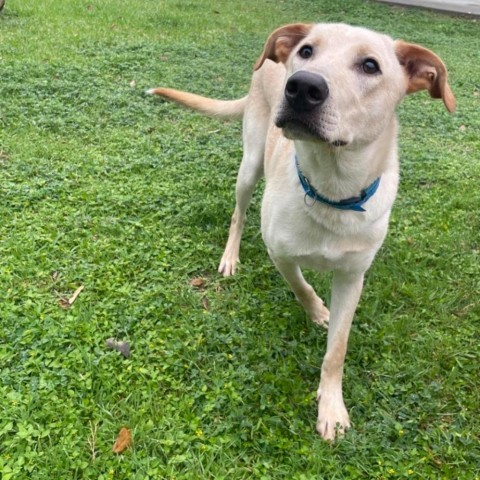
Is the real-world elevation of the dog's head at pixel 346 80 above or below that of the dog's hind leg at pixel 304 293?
above

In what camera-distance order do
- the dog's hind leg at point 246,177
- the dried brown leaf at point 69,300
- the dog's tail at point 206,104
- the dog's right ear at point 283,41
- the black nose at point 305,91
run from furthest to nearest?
1. the dog's tail at point 206,104
2. the dog's hind leg at point 246,177
3. the dried brown leaf at point 69,300
4. the dog's right ear at point 283,41
5. the black nose at point 305,91

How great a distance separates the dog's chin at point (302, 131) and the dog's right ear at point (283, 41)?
818 millimetres

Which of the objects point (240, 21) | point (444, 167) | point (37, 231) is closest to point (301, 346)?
point (37, 231)

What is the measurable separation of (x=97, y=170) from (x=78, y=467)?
111 inches

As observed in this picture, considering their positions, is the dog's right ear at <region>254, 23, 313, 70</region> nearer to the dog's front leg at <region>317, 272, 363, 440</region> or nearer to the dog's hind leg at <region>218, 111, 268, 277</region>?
the dog's hind leg at <region>218, 111, 268, 277</region>

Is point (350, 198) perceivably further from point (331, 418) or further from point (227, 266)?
point (227, 266)

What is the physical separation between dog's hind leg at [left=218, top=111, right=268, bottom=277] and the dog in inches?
21.0

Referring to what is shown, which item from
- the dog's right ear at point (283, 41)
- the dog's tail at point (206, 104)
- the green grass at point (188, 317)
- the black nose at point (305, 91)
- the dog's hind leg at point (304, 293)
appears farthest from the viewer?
the dog's tail at point (206, 104)

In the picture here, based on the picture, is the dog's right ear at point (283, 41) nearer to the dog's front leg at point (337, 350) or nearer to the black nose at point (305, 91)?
the black nose at point (305, 91)

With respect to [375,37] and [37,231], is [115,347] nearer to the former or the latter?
[37,231]

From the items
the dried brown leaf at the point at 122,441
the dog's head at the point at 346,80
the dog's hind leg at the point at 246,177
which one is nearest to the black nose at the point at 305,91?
the dog's head at the point at 346,80

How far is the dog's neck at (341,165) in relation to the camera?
2402mm

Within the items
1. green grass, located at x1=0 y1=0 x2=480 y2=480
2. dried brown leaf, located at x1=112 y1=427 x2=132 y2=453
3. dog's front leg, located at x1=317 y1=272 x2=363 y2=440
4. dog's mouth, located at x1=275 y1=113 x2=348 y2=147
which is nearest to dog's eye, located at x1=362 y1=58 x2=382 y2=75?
dog's mouth, located at x1=275 y1=113 x2=348 y2=147

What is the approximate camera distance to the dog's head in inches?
80.2
